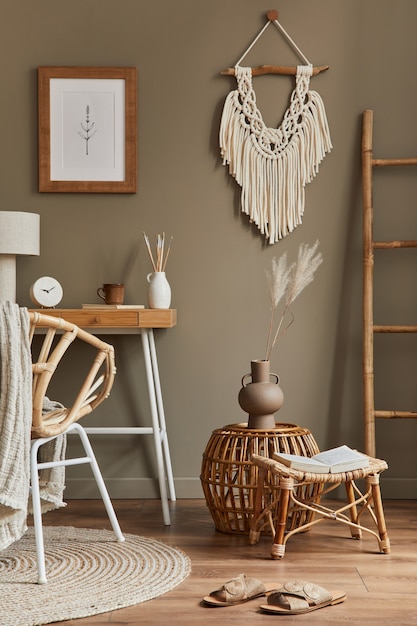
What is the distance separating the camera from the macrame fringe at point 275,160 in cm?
344

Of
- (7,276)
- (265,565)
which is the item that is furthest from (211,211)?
(265,565)

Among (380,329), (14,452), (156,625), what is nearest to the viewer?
(156,625)

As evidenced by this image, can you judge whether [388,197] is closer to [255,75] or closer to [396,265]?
[396,265]

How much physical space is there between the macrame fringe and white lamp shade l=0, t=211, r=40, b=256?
904mm

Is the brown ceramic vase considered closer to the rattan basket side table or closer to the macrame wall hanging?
the rattan basket side table

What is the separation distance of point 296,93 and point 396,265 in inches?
34.4

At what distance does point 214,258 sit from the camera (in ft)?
11.4

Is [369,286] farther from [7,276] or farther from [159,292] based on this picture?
[7,276]

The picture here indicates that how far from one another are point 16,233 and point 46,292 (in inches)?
10.9

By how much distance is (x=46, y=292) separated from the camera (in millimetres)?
3246

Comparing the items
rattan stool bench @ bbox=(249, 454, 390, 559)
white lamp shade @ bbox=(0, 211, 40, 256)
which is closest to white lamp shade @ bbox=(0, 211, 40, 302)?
white lamp shade @ bbox=(0, 211, 40, 256)

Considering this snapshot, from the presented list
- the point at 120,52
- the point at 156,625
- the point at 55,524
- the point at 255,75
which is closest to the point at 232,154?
the point at 255,75

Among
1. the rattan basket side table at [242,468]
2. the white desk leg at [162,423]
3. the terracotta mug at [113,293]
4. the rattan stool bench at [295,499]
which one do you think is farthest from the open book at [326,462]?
the terracotta mug at [113,293]

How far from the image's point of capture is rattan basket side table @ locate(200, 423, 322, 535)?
276cm
